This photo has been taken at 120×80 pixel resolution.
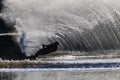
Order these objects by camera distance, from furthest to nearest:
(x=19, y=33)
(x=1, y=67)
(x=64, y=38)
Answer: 1. (x=64, y=38)
2. (x=19, y=33)
3. (x=1, y=67)

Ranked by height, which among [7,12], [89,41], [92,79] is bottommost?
[89,41]

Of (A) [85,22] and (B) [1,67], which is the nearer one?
(B) [1,67]

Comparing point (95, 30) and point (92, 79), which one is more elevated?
point (92, 79)

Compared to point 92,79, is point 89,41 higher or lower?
lower

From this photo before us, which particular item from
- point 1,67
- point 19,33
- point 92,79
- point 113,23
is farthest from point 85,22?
point 92,79

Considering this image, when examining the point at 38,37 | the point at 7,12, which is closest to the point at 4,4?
the point at 7,12

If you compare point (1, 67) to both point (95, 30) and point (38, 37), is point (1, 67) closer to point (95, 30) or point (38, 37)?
point (38, 37)

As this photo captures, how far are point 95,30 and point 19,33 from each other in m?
14.1

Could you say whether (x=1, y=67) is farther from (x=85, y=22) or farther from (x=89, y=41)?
(x=89, y=41)

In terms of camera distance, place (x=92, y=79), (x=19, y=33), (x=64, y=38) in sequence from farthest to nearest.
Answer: (x=64, y=38) → (x=19, y=33) → (x=92, y=79)

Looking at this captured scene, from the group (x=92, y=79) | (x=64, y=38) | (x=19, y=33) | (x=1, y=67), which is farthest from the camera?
(x=64, y=38)

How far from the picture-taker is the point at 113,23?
92125 millimetres

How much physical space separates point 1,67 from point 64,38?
2373cm

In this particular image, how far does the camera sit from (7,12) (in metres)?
90.6
